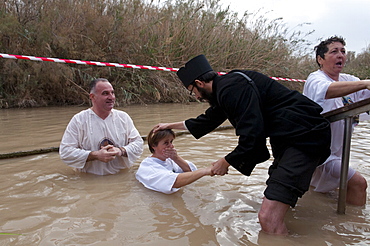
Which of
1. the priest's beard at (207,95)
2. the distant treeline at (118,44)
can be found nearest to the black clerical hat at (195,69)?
the priest's beard at (207,95)

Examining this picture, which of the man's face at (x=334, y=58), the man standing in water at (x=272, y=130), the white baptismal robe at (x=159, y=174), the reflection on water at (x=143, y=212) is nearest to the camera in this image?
the reflection on water at (x=143, y=212)

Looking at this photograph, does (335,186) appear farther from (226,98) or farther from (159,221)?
(159,221)

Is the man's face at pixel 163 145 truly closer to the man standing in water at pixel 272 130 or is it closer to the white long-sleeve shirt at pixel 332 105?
the man standing in water at pixel 272 130

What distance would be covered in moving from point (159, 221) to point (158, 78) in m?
9.46

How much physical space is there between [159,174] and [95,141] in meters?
1.07

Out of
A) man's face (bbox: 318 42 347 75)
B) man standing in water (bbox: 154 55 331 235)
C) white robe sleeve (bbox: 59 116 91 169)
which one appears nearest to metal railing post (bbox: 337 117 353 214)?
man standing in water (bbox: 154 55 331 235)

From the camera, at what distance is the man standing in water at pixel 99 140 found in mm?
4250

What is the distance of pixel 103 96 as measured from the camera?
4.38 metres

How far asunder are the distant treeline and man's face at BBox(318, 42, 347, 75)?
8.12 meters

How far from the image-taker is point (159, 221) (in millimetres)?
3041

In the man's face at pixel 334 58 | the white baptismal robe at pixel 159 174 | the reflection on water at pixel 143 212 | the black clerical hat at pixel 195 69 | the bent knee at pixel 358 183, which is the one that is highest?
the man's face at pixel 334 58

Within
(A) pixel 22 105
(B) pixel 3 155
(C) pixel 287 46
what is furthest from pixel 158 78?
(B) pixel 3 155

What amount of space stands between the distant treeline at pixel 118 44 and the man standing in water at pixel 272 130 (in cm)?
813

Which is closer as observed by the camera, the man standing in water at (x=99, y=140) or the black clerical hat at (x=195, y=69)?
the black clerical hat at (x=195, y=69)
